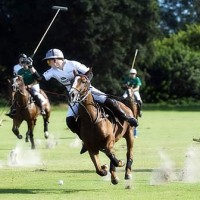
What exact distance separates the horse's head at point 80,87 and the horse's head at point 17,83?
9157mm

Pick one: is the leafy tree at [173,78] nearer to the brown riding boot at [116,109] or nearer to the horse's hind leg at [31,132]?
the horse's hind leg at [31,132]

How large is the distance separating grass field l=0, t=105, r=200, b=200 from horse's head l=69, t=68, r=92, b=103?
5.19 ft

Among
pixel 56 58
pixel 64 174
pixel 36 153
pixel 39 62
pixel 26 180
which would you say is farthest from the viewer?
pixel 39 62

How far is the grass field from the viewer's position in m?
12.2

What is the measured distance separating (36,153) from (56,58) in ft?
23.9

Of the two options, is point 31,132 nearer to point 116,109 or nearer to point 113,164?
point 116,109

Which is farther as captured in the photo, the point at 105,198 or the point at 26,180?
the point at 26,180

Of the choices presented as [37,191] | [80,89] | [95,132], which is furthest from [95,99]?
[37,191]

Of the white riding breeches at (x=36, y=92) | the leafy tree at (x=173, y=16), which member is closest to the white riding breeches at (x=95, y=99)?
the white riding breeches at (x=36, y=92)

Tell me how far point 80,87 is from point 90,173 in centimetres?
352

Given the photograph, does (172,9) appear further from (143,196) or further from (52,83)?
(143,196)

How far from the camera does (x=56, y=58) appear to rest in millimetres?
13195

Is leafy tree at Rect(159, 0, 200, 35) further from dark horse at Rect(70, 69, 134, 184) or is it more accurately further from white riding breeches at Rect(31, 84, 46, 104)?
dark horse at Rect(70, 69, 134, 184)

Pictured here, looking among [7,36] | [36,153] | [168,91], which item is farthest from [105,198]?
[168,91]
